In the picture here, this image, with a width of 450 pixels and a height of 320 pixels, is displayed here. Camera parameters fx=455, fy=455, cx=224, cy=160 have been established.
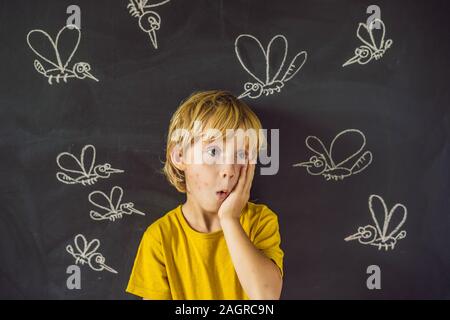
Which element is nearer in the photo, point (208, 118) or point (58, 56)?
point (208, 118)

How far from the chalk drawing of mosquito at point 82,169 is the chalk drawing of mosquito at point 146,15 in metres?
0.38

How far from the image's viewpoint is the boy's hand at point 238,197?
4.04 ft

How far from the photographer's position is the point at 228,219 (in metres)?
1.22

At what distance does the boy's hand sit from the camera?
1.23 m

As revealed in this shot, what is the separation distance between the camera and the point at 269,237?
1285 millimetres

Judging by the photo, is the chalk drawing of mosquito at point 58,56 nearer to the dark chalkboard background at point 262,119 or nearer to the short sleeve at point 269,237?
Answer: the dark chalkboard background at point 262,119

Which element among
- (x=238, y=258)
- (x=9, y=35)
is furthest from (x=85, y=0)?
(x=238, y=258)

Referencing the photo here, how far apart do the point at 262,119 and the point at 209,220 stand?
337 millimetres

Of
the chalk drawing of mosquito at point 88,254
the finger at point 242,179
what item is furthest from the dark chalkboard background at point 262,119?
the finger at point 242,179

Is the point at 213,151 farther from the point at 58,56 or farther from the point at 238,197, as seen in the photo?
the point at 58,56

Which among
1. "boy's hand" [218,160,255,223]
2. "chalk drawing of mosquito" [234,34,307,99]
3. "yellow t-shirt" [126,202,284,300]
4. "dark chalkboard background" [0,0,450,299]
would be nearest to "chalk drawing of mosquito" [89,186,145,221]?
"dark chalkboard background" [0,0,450,299]

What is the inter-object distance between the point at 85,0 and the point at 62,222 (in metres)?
0.66

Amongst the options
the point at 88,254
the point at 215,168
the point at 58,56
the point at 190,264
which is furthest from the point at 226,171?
the point at 58,56

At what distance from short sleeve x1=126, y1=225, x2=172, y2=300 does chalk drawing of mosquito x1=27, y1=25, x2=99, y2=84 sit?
512 millimetres
